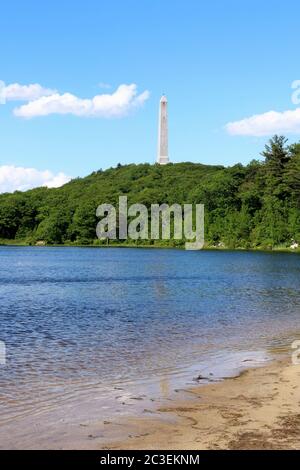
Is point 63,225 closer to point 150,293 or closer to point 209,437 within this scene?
point 150,293

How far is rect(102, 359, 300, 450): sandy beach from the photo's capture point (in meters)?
9.17

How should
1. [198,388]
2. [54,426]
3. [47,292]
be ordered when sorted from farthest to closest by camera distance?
[47,292], [198,388], [54,426]

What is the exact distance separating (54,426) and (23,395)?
8.34 ft

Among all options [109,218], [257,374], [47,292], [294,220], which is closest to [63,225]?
[109,218]

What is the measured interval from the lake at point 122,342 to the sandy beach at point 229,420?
3.11 feet

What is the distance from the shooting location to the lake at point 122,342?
1275 centimetres

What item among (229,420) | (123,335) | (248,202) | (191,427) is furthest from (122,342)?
(248,202)

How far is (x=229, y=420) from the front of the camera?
1055 centimetres

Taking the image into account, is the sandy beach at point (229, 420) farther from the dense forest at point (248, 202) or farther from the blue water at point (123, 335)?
the dense forest at point (248, 202)

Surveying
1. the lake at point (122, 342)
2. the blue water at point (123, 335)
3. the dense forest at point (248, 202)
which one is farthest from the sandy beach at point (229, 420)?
the dense forest at point (248, 202)

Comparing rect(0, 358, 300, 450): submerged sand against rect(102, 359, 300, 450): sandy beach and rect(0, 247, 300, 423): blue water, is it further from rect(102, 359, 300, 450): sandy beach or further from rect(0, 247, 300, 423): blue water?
rect(0, 247, 300, 423): blue water

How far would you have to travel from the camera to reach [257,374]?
1504 centimetres

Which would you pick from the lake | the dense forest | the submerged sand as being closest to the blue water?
the lake

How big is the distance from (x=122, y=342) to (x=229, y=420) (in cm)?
977
